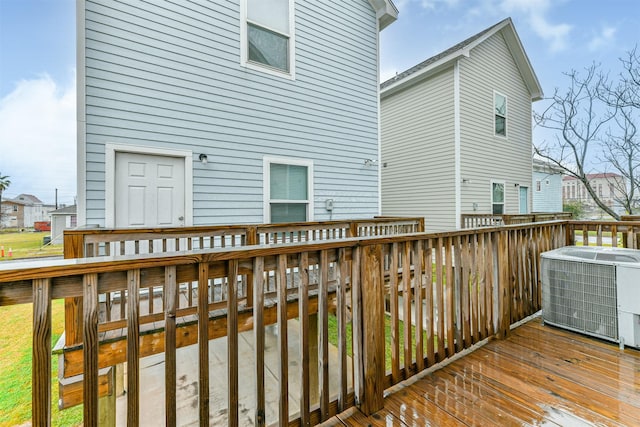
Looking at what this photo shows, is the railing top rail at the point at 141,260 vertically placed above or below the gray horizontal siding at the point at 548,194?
below

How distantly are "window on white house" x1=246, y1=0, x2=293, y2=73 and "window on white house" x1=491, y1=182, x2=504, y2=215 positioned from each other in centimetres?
757

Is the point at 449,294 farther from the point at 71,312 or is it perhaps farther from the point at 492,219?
the point at 492,219

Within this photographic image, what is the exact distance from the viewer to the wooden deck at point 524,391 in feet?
5.54

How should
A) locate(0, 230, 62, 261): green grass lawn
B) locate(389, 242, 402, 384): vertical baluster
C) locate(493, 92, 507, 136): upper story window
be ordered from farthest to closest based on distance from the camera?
locate(493, 92, 507, 136): upper story window → locate(0, 230, 62, 261): green grass lawn → locate(389, 242, 402, 384): vertical baluster

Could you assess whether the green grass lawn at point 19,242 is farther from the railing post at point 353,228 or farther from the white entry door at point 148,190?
the railing post at point 353,228

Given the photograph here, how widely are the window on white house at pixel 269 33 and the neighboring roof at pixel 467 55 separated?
5035 mm

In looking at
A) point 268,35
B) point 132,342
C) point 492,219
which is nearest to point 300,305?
point 132,342

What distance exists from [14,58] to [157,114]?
6.02 meters

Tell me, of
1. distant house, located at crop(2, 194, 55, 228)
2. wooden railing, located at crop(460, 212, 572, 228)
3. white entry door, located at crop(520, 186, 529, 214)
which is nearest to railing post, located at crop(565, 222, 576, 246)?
wooden railing, located at crop(460, 212, 572, 228)

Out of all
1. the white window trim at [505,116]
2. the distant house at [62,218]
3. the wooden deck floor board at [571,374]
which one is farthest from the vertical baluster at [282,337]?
the white window trim at [505,116]

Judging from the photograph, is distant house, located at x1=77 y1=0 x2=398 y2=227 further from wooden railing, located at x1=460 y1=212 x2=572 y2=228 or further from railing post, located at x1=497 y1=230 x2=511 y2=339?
railing post, located at x1=497 y1=230 x2=511 y2=339

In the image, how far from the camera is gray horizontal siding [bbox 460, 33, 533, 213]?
29.0 ft

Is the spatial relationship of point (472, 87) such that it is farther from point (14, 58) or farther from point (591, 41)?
point (14, 58)

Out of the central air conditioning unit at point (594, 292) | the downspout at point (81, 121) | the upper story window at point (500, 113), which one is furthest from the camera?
the upper story window at point (500, 113)
